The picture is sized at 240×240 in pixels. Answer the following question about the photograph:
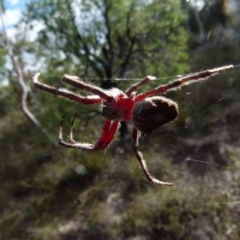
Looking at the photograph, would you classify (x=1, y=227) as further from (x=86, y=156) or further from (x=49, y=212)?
(x=86, y=156)

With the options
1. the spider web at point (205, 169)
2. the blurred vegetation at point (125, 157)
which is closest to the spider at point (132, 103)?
the spider web at point (205, 169)

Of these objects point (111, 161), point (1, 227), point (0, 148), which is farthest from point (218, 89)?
point (0, 148)

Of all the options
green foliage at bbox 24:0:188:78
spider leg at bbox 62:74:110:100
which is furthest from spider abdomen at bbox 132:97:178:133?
green foliage at bbox 24:0:188:78

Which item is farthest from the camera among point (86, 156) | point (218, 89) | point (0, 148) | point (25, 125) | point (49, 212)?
point (25, 125)

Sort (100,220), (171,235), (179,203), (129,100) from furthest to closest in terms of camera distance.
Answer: (100,220), (179,203), (171,235), (129,100)

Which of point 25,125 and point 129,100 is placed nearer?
point 129,100

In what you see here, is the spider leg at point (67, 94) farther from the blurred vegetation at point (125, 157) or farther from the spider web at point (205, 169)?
the blurred vegetation at point (125, 157)

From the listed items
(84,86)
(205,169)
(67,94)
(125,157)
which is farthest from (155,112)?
(125,157)
